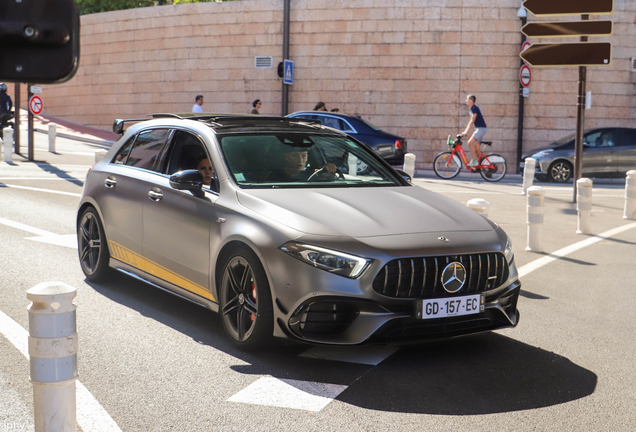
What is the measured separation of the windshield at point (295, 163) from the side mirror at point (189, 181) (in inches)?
9.4

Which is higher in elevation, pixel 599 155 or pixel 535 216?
pixel 599 155

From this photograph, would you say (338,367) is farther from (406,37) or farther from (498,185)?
(406,37)

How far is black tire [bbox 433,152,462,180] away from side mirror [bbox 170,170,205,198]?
48.3 feet

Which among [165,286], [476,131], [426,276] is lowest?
[165,286]

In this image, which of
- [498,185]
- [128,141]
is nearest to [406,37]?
[498,185]

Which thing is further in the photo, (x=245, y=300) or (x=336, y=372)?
(x=245, y=300)

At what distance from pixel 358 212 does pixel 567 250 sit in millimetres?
5449

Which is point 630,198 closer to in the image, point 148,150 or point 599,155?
point 599,155

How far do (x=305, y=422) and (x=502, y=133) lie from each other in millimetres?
21761

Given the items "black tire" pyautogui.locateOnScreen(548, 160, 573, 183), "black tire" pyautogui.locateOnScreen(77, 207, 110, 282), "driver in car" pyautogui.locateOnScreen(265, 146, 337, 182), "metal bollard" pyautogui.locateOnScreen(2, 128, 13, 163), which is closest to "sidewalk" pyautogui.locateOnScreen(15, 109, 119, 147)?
"metal bollard" pyautogui.locateOnScreen(2, 128, 13, 163)

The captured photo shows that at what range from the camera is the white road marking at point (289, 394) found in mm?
4184

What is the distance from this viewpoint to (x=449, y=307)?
4.71m

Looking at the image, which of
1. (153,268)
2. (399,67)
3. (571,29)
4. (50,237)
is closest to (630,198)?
(571,29)

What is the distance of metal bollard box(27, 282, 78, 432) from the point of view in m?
3.26
